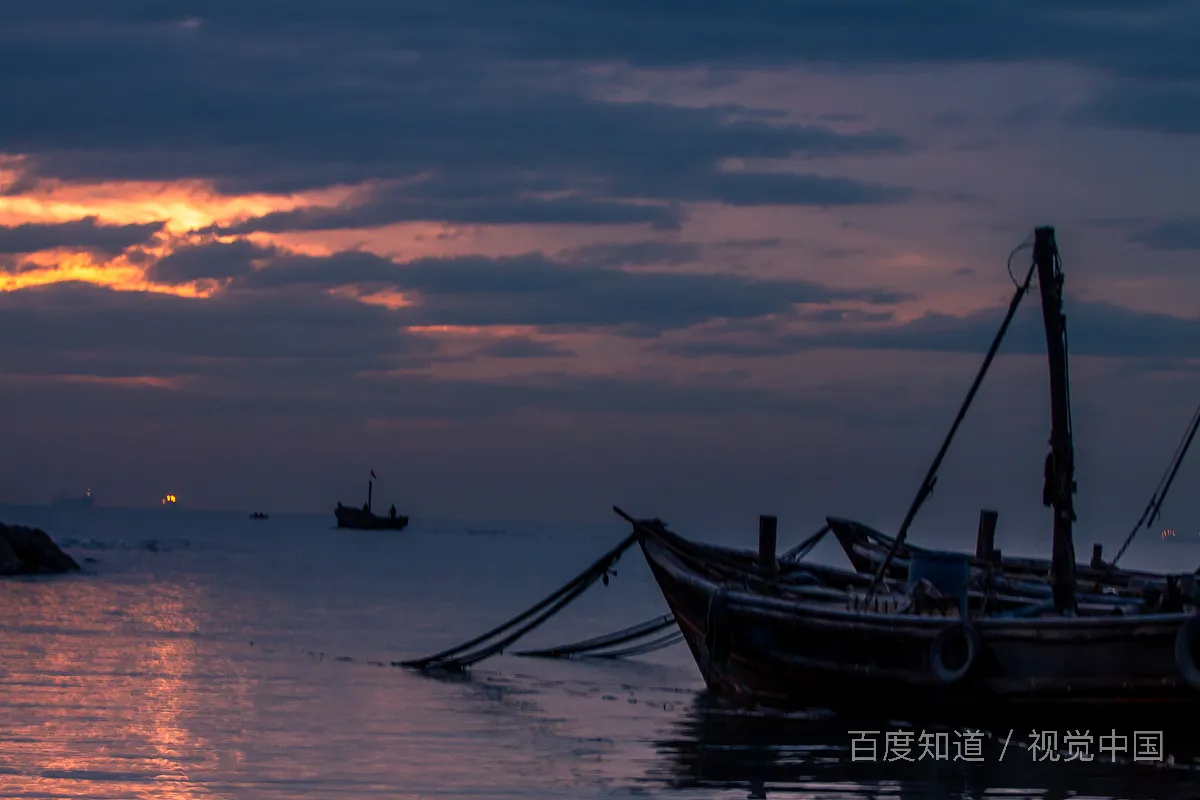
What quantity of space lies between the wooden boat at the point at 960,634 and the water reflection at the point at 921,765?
367 millimetres

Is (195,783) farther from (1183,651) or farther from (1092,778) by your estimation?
(1183,651)

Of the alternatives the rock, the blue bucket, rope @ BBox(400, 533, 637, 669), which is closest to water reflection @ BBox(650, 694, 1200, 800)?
the blue bucket

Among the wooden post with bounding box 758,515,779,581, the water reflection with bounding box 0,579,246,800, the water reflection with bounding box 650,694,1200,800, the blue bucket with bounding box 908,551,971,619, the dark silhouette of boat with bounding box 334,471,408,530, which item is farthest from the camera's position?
the dark silhouette of boat with bounding box 334,471,408,530

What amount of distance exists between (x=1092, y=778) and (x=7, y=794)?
1117cm

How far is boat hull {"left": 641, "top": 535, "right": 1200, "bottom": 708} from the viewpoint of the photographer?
1778 cm

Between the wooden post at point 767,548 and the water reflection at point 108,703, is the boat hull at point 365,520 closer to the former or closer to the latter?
the water reflection at point 108,703

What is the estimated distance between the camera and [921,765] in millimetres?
17422

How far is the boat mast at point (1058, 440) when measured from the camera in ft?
65.7

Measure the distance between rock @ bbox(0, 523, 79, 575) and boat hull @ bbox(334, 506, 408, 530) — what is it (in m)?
96.4

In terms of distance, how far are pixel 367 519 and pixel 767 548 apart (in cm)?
14178

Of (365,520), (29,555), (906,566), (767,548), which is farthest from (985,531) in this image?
(365,520)

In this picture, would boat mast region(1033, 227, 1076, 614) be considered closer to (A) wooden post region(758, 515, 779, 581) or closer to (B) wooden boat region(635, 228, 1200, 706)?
(B) wooden boat region(635, 228, 1200, 706)

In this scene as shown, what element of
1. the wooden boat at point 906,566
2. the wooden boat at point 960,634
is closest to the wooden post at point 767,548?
the wooden boat at point 960,634

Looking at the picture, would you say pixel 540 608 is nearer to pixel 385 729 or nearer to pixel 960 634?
pixel 385 729
